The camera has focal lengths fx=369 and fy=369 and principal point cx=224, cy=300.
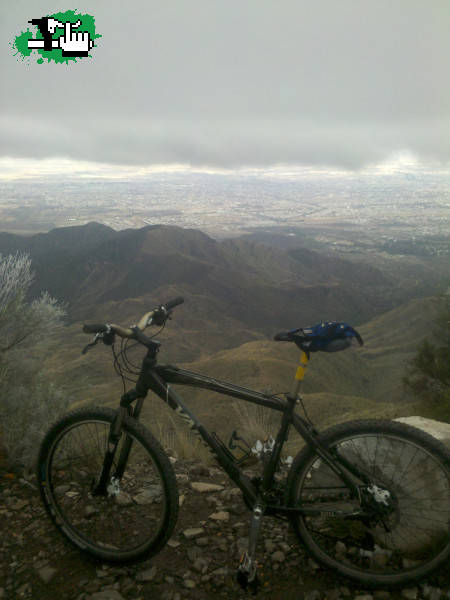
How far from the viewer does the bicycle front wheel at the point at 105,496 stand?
89.1 inches


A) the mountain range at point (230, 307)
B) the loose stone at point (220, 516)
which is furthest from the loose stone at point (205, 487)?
the mountain range at point (230, 307)

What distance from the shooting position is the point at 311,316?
62.5 metres

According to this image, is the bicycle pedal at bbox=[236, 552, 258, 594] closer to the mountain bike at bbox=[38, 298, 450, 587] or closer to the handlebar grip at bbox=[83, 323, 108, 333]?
the mountain bike at bbox=[38, 298, 450, 587]

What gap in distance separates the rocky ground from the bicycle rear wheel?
124 millimetres

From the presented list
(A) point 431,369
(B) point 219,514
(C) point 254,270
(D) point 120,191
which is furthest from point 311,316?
(D) point 120,191

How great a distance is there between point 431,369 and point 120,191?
165566 millimetres

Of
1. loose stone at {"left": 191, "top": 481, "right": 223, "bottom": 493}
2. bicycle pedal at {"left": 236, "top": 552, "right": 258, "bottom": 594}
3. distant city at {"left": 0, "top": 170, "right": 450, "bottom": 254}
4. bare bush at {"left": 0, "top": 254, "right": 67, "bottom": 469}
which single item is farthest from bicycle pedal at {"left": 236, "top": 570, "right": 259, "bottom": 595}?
distant city at {"left": 0, "top": 170, "right": 450, "bottom": 254}

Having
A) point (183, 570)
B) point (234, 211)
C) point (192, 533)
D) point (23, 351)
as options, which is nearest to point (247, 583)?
point (183, 570)

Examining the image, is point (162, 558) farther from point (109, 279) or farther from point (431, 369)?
point (109, 279)

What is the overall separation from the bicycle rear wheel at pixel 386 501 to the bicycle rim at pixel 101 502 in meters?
0.92

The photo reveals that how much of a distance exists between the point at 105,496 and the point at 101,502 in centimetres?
21

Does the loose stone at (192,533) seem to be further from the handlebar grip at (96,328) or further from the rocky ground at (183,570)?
the handlebar grip at (96,328)

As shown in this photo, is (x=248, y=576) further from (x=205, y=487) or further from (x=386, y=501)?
(x=205, y=487)

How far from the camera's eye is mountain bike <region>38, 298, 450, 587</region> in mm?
2041
